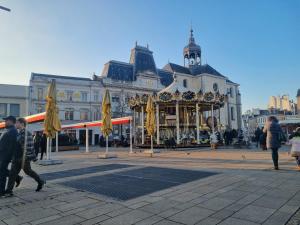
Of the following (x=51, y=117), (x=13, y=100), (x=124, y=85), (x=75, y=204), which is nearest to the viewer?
(x=75, y=204)

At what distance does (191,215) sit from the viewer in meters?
3.81

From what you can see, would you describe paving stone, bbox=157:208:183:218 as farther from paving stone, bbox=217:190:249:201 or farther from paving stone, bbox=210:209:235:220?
paving stone, bbox=217:190:249:201

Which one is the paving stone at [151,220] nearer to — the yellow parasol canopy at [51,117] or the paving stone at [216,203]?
the paving stone at [216,203]

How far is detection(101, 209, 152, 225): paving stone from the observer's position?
3557 millimetres

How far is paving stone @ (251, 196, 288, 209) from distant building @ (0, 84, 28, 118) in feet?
149

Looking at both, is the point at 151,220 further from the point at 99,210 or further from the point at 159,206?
the point at 99,210

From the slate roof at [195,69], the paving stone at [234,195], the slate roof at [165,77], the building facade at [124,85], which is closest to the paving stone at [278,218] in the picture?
the paving stone at [234,195]

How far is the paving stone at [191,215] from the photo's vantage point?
359 centimetres

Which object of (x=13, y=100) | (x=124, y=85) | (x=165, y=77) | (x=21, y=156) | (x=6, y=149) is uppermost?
(x=165, y=77)

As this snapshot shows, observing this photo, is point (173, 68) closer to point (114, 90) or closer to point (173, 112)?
point (114, 90)

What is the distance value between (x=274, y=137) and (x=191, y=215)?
5.83 metres

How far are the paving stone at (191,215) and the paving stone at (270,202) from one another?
107 centimetres

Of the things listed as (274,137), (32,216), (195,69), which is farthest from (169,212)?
(195,69)

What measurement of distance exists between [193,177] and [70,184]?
3.56m
